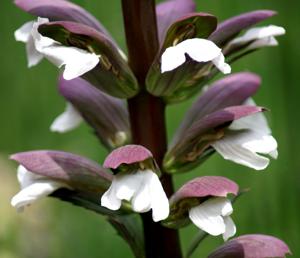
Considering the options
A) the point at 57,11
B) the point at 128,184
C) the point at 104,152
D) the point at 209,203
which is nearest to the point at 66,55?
the point at 57,11

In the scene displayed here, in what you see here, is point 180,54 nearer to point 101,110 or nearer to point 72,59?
point 72,59

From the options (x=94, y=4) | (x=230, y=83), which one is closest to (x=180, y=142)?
(x=230, y=83)

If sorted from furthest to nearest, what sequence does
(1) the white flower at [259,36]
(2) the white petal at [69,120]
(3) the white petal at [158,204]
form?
(2) the white petal at [69,120] → (1) the white flower at [259,36] → (3) the white petal at [158,204]

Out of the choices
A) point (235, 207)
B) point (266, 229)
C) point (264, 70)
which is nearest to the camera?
point (266, 229)

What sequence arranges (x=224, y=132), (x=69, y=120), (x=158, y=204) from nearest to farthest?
(x=158, y=204) < (x=224, y=132) < (x=69, y=120)

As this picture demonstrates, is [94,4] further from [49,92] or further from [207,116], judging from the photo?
[207,116]

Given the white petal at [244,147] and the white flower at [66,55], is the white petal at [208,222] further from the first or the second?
the white flower at [66,55]

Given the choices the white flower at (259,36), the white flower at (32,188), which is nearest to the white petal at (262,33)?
the white flower at (259,36)
